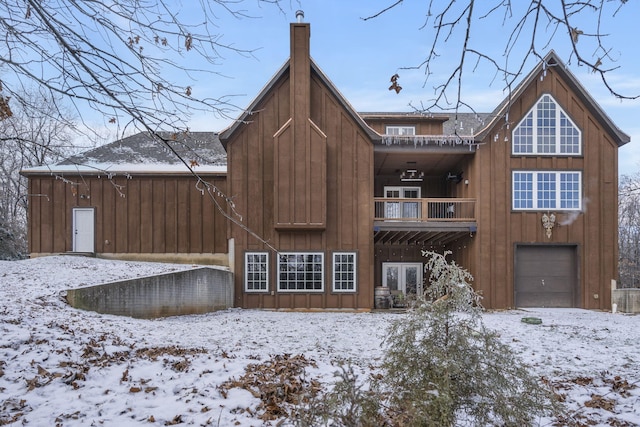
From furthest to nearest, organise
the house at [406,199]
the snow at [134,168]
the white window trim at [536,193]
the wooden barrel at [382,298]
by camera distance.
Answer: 1. the snow at [134,168]
2. the wooden barrel at [382,298]
3. the white window trim at [536,193]
4. the house at [406,199]

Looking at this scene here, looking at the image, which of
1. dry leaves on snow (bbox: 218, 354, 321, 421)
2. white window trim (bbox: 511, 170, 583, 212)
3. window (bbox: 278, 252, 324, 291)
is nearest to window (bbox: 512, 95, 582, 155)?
white window trim (bbox: 511, 170, 583, 212)

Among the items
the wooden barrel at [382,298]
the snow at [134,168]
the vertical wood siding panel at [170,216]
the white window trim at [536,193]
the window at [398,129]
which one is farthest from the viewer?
the window at [398,129]

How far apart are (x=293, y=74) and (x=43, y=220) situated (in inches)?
448

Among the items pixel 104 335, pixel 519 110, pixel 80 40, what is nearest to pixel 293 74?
pixel 519 110

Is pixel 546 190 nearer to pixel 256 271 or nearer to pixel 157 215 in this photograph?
→ pixel 256 271

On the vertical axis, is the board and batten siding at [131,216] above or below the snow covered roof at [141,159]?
below

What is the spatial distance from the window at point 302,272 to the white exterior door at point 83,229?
7.93 meters

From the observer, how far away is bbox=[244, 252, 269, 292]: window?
15.8m

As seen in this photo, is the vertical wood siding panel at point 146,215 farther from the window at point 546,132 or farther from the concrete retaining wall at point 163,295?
the window at point 546,132

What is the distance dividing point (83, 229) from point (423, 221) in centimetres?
1321

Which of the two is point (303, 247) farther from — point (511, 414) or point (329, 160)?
point (511, 414)

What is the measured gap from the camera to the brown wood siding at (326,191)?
1575 centimetres

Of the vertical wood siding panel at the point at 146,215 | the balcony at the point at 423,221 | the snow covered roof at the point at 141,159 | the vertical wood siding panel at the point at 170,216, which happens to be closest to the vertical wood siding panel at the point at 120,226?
the vertical wood siding panel at the point at 146,215

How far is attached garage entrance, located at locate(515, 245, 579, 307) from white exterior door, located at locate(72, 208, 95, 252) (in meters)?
16.3
